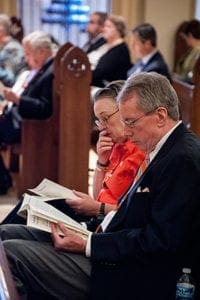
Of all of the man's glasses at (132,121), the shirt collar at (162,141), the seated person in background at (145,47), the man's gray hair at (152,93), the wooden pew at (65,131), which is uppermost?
the man's gray hair at (152,93)

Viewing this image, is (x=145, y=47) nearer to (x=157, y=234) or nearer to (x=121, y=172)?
(x=121, y=172)

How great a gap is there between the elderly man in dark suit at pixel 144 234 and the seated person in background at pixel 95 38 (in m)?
4.59

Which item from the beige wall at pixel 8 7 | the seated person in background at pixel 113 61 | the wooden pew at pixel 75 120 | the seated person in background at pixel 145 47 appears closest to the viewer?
the wooden pew at pixel 75 120

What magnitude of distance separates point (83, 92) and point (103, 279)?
2.35 meters

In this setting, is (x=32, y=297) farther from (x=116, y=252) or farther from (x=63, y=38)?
(x=63, y=38)

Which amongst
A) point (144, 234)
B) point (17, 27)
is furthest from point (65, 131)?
point (17, 27)

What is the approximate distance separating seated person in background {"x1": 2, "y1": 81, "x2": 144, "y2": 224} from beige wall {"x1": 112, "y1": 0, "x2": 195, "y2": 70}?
506 cm

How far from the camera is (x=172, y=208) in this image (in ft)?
7.30

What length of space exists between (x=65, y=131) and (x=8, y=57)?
1869 mm

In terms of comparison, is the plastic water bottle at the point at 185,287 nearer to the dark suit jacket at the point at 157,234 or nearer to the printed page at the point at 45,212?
the dark suit jacket at the point at 157,234

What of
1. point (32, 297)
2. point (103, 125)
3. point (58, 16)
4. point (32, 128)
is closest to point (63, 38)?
point (58, 16)

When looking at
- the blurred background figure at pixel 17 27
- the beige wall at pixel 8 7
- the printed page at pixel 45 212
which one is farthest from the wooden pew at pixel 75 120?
the beige wall at pixel 8 7

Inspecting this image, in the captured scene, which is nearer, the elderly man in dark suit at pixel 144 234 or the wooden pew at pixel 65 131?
the elderly man in dark suit at pixel 144 234

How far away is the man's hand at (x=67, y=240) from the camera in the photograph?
2.47 m
